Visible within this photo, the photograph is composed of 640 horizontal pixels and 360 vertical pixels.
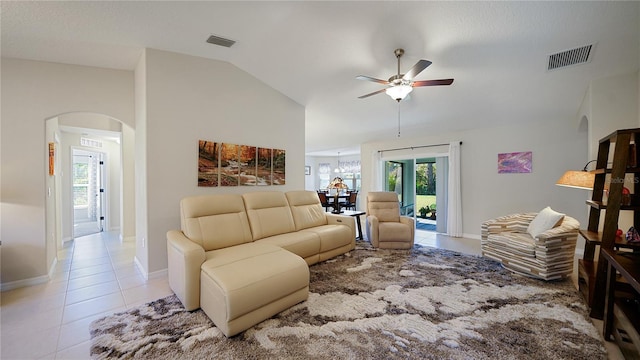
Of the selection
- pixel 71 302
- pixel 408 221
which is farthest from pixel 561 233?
pixel 71 302

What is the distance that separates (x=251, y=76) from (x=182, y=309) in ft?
10.8

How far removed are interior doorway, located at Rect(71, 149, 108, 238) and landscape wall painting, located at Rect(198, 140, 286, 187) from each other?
163 inches

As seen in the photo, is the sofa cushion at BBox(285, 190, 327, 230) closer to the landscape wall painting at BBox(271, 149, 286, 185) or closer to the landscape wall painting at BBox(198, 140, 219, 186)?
the landscape wall painting at BBox(271, 149, 286, 185)

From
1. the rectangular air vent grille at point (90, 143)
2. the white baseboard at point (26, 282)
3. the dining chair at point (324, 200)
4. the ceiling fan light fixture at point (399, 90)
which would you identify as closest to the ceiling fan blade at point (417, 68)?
the ceiling fan light fixture at point (399, 90)

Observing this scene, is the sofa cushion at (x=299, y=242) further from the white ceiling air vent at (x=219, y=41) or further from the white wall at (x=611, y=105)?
the white wall at (x=611, y=105)

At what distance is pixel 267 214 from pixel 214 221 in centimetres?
77

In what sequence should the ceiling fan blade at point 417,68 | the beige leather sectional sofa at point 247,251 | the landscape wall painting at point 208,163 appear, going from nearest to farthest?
the beige leather sectional sofa at point 247,251, the ceiling fan blade at point 417,68, the landscape wall painting at point 208,163

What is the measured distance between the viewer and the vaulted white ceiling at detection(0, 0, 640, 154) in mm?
2300

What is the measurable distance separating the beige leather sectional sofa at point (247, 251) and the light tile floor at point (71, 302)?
1.93 feet

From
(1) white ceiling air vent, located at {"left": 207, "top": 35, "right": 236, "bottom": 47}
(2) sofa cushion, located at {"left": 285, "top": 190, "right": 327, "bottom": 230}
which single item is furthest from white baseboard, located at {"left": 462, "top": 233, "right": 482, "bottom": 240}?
(1) white ceiling air vent, located at {"left": 207, "top": 35, "right": 236, "bottom": 47}

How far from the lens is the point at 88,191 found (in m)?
6.44

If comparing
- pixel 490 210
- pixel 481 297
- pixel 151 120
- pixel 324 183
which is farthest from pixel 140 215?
pixel 324 183

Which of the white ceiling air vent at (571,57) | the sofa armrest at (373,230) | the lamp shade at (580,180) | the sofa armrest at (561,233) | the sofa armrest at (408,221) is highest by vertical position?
the white ceiling air vent at (571,57)

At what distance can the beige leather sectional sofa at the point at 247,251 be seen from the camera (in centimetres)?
192
